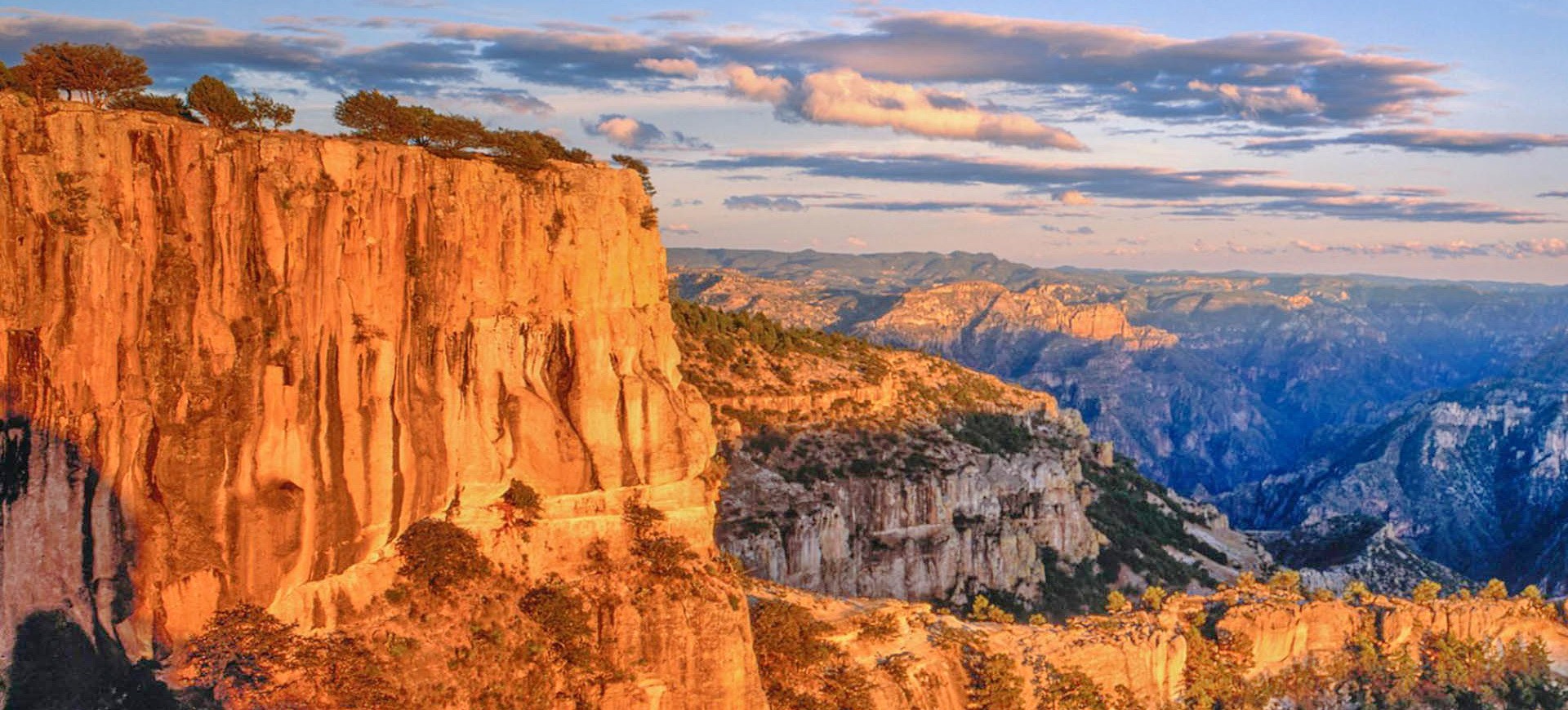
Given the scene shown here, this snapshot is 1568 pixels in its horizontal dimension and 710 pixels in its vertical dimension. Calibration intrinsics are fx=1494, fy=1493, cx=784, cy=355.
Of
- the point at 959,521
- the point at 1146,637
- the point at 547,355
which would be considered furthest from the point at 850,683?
the point at 959,521

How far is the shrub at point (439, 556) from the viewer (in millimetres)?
35781

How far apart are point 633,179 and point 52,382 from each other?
1620 centimetres

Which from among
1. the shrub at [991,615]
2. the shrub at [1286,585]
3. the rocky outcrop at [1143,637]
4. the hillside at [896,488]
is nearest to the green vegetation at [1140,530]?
the hillside at [896,488]

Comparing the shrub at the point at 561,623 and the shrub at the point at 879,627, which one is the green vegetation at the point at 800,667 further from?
the shrub at the point at 561,623

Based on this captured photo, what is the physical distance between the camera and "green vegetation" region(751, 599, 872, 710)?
4331 cm

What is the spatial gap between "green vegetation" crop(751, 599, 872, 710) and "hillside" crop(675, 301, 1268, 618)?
22594mm

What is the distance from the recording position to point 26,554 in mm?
27672

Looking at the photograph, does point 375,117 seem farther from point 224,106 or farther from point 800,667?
point 800,667

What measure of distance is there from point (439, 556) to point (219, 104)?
11.6 meters

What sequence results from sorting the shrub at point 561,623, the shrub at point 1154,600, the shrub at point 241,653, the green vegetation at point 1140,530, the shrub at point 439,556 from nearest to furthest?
the shrub at point 241,653 → the shrub at point 439,556 → the shrub at point 561,623 → the shrub at point 1154,600 → the green vegetation at point 1140,530

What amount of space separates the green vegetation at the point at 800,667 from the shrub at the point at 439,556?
10029mm

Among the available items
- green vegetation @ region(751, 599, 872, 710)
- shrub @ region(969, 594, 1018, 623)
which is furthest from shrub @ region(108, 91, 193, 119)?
shrub @ region(969, 594, 1018, 623)

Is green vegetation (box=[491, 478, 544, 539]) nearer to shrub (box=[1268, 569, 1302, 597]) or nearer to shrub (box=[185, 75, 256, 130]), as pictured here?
shrub (box=[185, 75, 256, 130])

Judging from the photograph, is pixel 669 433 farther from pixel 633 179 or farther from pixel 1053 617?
pixel 1053 617
